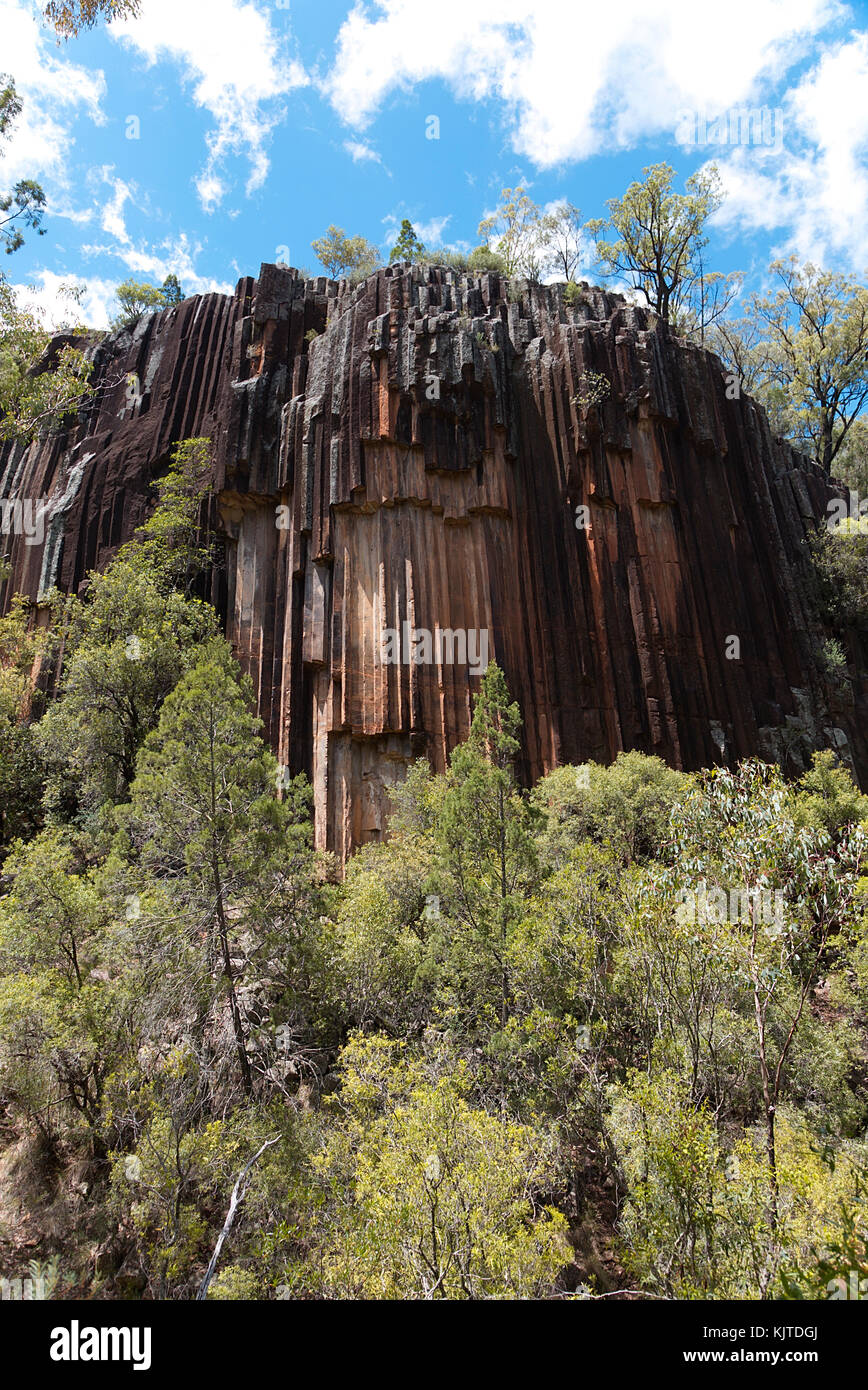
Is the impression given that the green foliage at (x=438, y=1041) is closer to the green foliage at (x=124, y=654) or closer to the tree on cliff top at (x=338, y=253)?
the green foliage at (x=124, y=654)

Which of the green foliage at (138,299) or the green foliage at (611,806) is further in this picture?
the green foliage at (138,299)

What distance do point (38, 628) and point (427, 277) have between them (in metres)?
20.9

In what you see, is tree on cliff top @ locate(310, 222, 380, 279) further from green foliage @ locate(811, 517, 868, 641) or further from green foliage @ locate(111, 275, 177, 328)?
green foliage @ locate(811, 517, 868, 641)

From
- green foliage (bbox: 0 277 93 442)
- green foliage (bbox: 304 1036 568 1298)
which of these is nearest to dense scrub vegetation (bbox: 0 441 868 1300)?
green foliage (bbox: 304 1036 568 1298)

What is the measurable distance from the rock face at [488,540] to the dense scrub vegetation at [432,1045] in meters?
6.28

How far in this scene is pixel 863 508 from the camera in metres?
35.0

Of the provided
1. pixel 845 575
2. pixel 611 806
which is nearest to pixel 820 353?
pixel 845 575

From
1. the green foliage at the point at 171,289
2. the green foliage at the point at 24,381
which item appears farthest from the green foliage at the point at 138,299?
the green foliage at the point at 24,381

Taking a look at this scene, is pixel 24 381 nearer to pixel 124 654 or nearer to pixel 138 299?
pixel 124 654

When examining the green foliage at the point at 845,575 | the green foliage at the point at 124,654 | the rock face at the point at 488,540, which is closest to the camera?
the green foliage at the point at 124,654

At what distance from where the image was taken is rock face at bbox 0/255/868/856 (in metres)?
23.2

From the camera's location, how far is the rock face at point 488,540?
23203 millimetres
